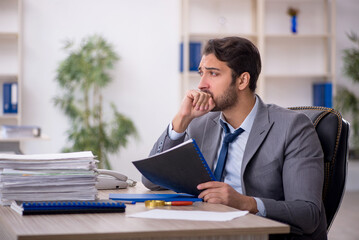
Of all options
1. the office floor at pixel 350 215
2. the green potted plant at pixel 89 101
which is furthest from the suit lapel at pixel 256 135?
the green potted plant at pixel 89 101

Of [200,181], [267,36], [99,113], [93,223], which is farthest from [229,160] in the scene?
[267,36]

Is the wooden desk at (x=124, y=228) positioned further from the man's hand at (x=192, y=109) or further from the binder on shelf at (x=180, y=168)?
the man's hand at (x=192, y=109)

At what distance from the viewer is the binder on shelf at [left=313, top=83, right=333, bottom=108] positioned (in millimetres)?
6027

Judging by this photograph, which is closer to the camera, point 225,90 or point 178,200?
point 178,200

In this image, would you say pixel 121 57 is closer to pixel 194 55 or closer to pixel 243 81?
pixel 194 55

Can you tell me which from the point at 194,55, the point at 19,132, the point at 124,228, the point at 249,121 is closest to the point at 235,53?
the point at 249,121

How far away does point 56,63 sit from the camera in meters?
5.63

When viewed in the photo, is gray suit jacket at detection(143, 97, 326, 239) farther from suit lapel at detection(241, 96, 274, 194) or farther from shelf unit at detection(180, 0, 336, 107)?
shelf unit at detection(180, 0, 336, 107)

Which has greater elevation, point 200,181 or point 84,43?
Answer: point 84,43

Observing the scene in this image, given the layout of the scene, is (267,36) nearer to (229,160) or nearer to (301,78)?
(301,78)

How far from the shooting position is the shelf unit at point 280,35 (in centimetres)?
605

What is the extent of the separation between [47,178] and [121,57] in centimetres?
443

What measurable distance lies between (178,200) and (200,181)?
0.34 ft

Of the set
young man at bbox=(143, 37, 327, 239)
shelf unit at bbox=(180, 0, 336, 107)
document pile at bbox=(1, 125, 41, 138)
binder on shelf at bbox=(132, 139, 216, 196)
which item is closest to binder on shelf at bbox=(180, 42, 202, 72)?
shelf unit at bbox=(180, 0, 336, 107)
